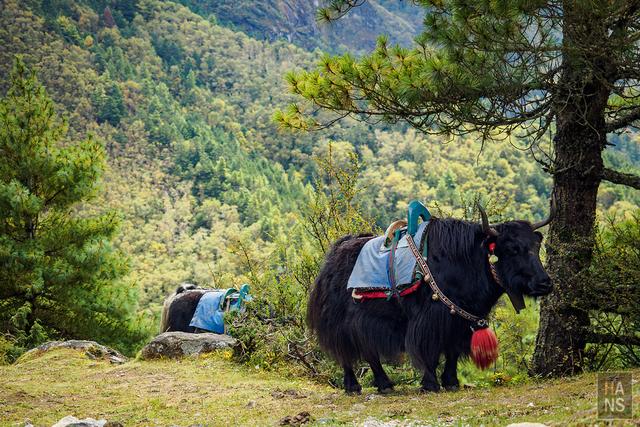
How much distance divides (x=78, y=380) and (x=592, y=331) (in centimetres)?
536

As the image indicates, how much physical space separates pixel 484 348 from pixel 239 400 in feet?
6.96

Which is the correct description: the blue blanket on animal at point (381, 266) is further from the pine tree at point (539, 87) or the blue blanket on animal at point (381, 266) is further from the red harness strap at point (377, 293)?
the pine tree at point (539, 87)

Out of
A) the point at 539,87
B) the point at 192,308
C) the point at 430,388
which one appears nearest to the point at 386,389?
the point at 430,388

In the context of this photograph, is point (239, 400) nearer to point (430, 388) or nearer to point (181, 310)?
point (430, 388)

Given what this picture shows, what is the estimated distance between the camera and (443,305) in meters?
5.61

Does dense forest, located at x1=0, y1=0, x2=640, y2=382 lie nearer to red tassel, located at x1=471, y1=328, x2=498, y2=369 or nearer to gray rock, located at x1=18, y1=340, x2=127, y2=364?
gray rock, located at x1=18, y1=340, x2=127, y2=364

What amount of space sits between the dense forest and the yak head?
2732 centimetres

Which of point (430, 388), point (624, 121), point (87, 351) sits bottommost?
point (87, 351)

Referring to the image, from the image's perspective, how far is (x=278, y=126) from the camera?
689 centimetres

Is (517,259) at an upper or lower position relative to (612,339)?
upper

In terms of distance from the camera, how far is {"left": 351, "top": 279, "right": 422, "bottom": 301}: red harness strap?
573 centimetres

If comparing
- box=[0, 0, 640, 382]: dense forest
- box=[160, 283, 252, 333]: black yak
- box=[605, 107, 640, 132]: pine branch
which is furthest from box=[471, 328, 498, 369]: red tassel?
box=[0, 0, 640, 382]: dense forest

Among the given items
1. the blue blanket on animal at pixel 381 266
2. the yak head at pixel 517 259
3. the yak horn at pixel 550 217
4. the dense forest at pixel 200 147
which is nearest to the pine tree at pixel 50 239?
the blue blanket on animal at pixel 381 266

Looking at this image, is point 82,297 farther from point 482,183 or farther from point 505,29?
point 482,183
